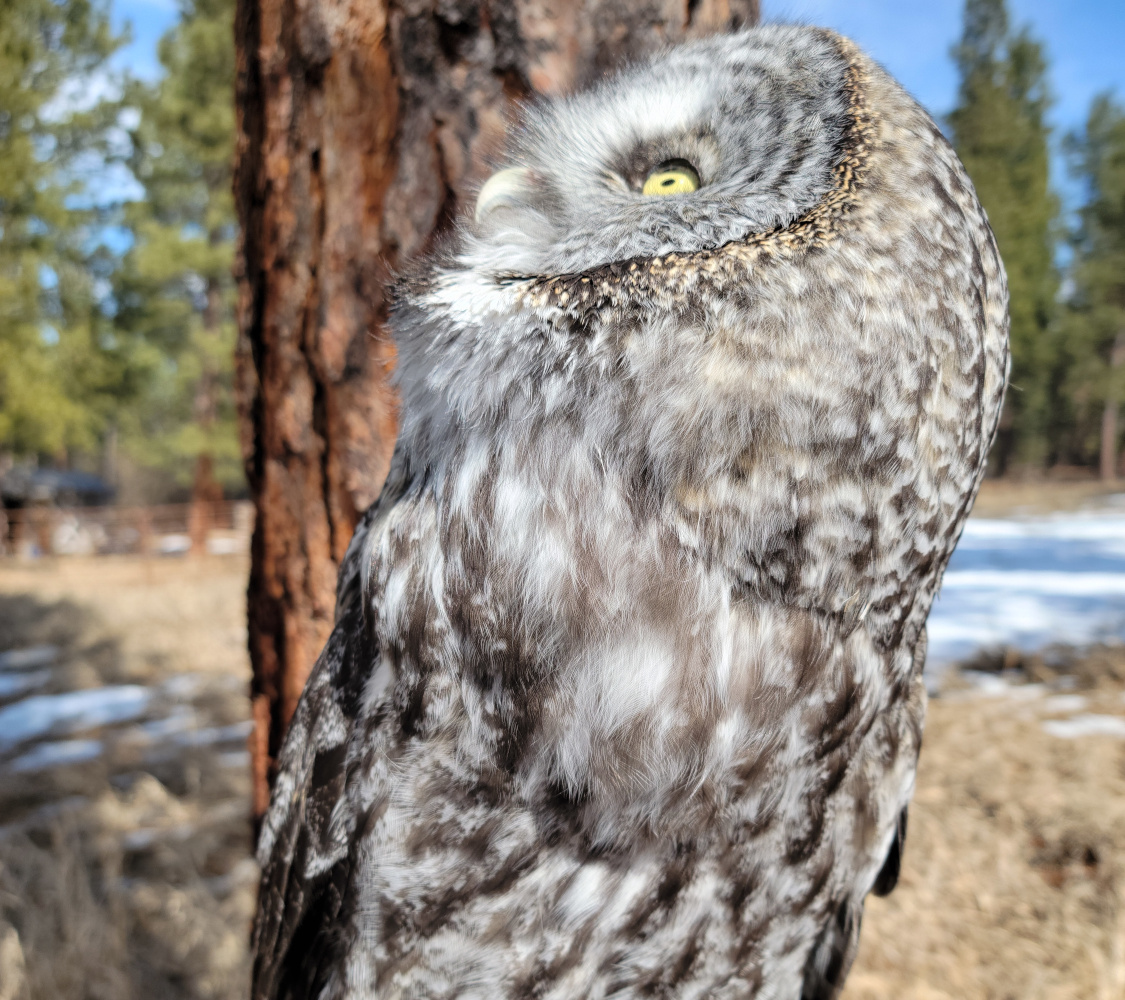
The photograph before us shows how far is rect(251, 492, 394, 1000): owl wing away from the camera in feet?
3.50

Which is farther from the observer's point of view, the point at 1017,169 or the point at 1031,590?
the point at 1017,169

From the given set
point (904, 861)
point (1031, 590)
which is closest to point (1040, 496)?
point (1031, 590)

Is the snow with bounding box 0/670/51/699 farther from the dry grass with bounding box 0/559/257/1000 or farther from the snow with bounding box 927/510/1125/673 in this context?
the snow with bounding box 927/510/1125/673

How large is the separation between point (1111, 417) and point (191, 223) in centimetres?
2789

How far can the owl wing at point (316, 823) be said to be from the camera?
107 centimetres

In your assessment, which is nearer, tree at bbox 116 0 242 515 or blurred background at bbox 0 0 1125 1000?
blurred background at bbox 0 0 1125 1000

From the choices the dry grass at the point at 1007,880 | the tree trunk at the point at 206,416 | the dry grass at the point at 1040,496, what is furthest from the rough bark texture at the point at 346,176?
the dry grass at the point at 1040,496

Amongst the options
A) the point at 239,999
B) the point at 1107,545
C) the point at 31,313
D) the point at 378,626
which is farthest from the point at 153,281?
the point at 1107,545

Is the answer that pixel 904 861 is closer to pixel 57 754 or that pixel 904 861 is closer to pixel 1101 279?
pixel 57 754

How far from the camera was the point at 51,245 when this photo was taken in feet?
40.8

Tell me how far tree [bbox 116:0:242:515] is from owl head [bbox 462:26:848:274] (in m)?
12.8

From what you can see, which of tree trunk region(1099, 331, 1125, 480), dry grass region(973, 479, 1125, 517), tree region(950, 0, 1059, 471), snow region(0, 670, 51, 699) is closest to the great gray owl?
snow region(0, 670, 51, 699)

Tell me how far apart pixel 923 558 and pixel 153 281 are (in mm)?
15710

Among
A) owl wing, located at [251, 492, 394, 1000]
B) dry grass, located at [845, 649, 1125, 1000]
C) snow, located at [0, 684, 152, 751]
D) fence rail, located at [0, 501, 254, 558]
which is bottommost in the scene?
fence rail, located at [0, 501, 254, 558]
